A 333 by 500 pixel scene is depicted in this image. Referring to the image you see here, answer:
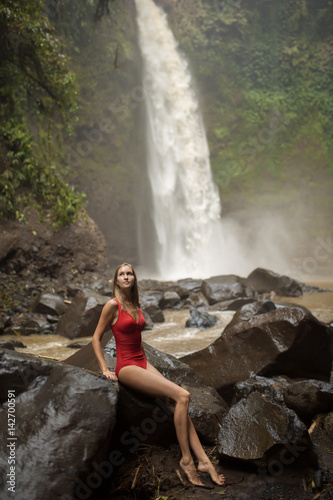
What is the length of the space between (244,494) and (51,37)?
477 inches

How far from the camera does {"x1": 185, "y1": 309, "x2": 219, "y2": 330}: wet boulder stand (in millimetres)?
8031

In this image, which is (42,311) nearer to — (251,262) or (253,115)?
(251,262)

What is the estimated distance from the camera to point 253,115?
23.0m

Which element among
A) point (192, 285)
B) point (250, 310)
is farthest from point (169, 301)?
point (250, 310)

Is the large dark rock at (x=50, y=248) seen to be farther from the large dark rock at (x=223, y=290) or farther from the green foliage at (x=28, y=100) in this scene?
the large dark rock at (x=223, y=290)

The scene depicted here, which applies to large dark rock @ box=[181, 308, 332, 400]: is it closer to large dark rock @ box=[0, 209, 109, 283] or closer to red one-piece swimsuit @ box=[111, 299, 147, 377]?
red one-piece swimsuit @ box=[111, 299, 147, 377]

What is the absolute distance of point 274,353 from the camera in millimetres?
4188

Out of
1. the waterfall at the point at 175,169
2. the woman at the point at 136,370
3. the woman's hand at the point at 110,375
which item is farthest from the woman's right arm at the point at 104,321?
the waterfall at the point at 175,169

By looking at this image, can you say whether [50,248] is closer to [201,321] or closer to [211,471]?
[201,321]

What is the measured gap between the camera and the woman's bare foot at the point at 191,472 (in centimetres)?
247

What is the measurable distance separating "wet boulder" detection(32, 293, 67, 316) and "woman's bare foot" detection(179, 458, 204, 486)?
19.8 feet

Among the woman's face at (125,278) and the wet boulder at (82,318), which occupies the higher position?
the woman's face at (125,278)

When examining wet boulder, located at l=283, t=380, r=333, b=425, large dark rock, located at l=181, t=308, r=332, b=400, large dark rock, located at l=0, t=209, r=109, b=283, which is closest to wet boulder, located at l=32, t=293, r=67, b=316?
large dark rock, located at l=0, t=209, r=109, b=283

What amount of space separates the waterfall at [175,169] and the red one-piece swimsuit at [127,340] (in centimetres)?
1641
